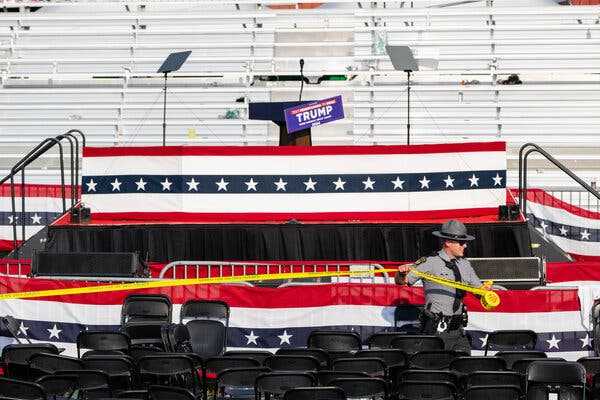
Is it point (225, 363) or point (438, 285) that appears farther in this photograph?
point (438, 285)

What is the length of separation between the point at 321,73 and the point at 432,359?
47.8 feet

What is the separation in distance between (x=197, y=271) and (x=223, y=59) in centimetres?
1151

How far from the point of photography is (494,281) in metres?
15.5

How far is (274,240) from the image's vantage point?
58.2 feet

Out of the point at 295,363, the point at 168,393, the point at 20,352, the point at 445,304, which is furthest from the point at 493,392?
the point at 20,352

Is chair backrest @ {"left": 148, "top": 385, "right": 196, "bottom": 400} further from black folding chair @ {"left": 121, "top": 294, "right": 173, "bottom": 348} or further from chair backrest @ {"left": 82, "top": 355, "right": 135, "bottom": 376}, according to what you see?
black folding chair @ {"left": 121, "top": 294, "right": 173, "bottom": 348}

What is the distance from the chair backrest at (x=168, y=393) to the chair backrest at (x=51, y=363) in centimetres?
118

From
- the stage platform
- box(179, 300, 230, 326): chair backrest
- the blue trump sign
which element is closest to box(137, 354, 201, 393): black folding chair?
box(179, 300, 230, 326): chair backrest

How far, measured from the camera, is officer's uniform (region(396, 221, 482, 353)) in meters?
13.1

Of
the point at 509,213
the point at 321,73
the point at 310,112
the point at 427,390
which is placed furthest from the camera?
the point at 321,73

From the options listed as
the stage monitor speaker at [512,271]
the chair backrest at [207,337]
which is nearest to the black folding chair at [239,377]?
the chair backrest at [207,337]

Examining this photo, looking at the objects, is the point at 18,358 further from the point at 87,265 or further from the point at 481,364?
the point at 87,265

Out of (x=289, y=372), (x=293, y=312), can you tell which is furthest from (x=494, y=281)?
(x=289, y=372)

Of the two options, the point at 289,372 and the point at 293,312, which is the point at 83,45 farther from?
the point at 289,372
